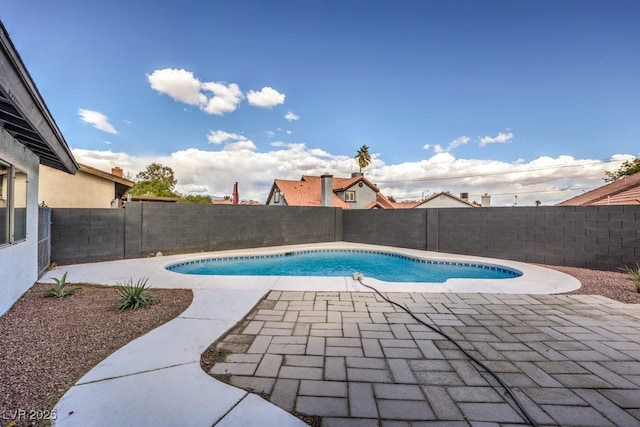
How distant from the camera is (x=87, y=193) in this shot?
35.3 feet

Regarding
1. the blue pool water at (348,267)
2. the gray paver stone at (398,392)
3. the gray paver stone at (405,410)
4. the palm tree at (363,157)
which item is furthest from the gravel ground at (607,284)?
the palm tree at (363,157)

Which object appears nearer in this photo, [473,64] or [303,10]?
[303,10]

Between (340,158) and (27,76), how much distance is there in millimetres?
29674

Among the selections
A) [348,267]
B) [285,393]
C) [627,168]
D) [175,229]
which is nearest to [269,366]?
[285,393]

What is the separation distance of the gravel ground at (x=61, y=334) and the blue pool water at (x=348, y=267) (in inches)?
113

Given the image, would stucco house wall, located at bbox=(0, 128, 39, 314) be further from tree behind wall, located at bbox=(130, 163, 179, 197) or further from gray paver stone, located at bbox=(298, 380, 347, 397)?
tree behind wall, located at bbox=(130, 163, 179, 197)

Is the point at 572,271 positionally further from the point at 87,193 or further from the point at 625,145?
the point at 87,193

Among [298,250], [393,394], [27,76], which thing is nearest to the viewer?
[393,394]

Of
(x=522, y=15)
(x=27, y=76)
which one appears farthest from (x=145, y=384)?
(x=522, y=15)

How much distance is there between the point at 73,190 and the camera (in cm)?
1033

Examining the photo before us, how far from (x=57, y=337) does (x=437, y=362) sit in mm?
3755

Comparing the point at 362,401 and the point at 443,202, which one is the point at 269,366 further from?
the point at 443,202

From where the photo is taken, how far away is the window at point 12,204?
3473 millimetres

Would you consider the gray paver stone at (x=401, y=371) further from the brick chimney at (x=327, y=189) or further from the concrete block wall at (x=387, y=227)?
the brick chimney at (x=327, y=189)
